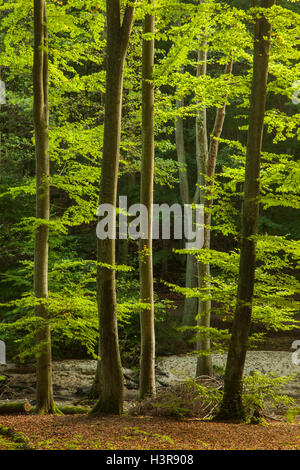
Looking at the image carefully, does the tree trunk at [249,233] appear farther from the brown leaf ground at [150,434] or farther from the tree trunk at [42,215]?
the tree trunk at [42,215]

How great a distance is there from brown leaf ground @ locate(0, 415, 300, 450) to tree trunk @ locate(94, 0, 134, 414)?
A: 0.51 meters

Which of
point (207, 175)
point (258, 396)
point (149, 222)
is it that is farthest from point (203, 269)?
point (258, 396)

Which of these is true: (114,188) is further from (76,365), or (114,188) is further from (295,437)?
(76,365)

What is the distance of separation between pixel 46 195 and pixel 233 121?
14.0 metres

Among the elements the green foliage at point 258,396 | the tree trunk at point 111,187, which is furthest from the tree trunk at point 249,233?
the tree trunk at point 111,187

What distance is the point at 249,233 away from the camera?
6879mm

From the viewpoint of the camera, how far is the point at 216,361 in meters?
15.3

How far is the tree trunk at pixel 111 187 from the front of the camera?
717 centimetres

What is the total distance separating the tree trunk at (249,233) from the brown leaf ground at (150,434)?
0.48m

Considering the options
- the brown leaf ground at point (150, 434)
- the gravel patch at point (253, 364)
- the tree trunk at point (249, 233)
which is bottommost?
the gravel patch at point (253, 364)

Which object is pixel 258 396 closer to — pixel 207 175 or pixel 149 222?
pixel 149 222

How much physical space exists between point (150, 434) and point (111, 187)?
3.47 metres

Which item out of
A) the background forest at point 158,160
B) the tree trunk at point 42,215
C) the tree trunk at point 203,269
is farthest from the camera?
the tree trunk at point 203,269

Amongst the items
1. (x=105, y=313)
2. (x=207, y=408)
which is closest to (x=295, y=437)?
(x=207, y=408)
